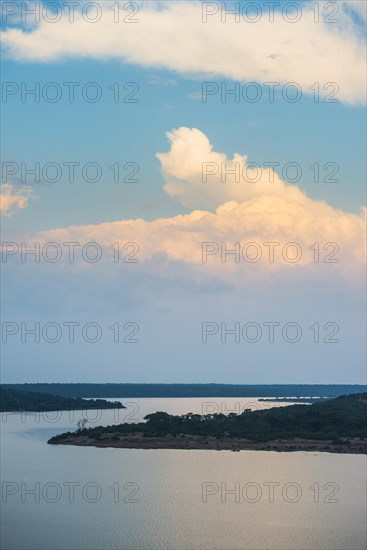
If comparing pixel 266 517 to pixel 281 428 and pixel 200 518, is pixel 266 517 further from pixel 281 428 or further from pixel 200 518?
pixel 281 428

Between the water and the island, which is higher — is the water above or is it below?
below

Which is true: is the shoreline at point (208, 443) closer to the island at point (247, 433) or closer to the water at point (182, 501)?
the island at point (247, 433)

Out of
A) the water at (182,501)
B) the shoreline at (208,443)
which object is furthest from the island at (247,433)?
the water at (182,501)

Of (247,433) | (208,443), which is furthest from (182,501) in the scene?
(247,433)

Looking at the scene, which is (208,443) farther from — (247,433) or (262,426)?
(262,426)

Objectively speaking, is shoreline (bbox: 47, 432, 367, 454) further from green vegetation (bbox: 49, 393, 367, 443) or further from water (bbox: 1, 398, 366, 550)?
water (bbox: 1, 398, 366, 550)

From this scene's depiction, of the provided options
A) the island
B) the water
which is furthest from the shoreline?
the water

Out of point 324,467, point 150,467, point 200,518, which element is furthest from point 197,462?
point 200,518
